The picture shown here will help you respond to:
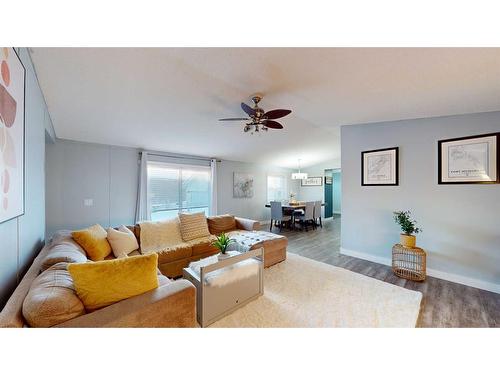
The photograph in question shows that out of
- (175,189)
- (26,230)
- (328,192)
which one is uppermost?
(175,189)

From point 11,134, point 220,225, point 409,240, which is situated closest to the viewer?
point 11,134

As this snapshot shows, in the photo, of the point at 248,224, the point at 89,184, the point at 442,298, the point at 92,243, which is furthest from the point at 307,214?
the point at 89,184

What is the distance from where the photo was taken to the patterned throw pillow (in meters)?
3.04

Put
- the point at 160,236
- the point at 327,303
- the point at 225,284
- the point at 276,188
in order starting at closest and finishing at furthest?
the point at 225,284 < the point at 327,303 < the point at 160,236 < the point at 276,188

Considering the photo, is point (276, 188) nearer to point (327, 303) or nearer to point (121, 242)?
point (327, 303)

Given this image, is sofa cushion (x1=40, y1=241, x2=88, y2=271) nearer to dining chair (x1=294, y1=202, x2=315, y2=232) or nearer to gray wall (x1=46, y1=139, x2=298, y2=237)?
gray wall (x1=46, y1=139, x2=298, y2=237)

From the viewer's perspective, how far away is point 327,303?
1.97m

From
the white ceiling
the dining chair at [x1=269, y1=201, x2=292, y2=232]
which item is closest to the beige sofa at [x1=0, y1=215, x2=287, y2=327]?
the white ceiling

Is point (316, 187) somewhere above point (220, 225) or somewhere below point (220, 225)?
above

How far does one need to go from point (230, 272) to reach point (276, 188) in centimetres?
546

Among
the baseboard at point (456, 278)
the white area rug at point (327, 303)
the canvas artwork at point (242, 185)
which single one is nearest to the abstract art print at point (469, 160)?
the baseboard at point (456, 278)

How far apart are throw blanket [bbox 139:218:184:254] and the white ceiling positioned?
1628 mm

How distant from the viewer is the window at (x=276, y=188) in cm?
681
